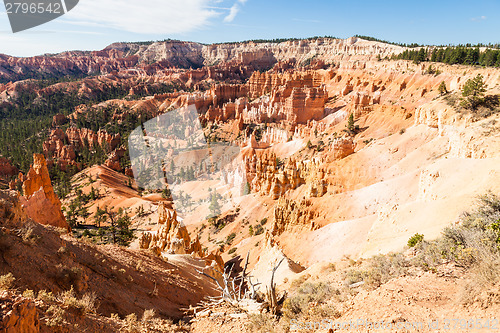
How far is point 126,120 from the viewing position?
9188cm

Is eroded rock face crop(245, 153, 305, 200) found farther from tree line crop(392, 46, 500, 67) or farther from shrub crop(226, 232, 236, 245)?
tree line crop(392, 46, 500, 67)

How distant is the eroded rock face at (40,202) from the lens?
57.7 ft

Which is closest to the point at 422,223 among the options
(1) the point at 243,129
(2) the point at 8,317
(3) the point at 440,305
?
(3) the point at 440,305

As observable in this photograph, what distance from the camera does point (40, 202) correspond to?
18484 mm

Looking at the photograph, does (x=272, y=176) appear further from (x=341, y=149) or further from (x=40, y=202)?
(x=40, y=202)

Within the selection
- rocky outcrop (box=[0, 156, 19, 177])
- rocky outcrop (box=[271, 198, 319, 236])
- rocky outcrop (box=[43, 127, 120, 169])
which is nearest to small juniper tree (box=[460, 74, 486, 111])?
rocky outcrop (box=[271, 198, 319, 236])

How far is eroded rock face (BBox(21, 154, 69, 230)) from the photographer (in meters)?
17.6

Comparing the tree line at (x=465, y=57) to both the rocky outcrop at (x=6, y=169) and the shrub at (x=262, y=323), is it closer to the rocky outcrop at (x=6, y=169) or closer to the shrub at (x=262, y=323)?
the shrub at (x=262, y=323)

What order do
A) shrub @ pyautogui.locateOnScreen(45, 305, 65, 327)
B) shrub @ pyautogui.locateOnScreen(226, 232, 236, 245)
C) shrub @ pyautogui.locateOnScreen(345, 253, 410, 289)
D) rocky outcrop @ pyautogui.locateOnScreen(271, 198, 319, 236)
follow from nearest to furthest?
shrub @ pyautogui.locateOnScreen(45, 305, 65, 327) < shrub @ pyautogui.locateOnScreen(345, 253, 410, 289) < rocky outcrop @ pyautogui.locateOnScreen(271, 198, 319, 236) < shrub @ pyautogui.locateOnScreen(226, 232, 236, 245)

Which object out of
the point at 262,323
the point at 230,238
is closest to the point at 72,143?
the point at 230,238

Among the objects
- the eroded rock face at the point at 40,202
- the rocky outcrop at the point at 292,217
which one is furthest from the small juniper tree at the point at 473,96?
the eroded rock face at the point at 40,202

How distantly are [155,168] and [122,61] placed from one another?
161 metres

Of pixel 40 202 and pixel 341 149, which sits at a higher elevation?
pixel 40 202

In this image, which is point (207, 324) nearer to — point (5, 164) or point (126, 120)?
point (5, 164)
